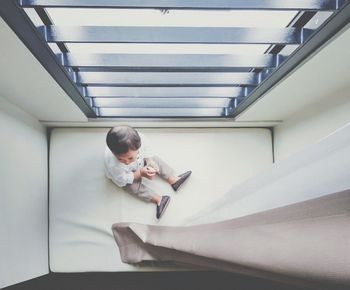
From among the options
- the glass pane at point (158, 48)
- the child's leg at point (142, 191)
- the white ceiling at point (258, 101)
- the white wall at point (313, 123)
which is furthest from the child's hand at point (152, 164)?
the glass pane at point (158, 48)

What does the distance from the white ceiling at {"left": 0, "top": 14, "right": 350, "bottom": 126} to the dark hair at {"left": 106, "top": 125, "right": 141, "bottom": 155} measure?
18 cm

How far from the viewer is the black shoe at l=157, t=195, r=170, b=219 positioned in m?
1.89

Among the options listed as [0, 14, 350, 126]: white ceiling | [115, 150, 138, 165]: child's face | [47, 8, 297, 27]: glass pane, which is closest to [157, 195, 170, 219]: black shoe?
[115, 150, 138, 165]: child's face

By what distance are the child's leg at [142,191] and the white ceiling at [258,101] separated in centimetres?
41

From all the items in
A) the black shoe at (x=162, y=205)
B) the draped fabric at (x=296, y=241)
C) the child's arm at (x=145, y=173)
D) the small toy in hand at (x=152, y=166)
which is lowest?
the black shoe at (x=162, y=205)

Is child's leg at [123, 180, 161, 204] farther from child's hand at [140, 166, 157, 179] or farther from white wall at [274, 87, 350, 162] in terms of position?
white wall at [274, 87, 350, 162]

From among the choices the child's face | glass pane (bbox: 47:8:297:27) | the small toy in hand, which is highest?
glass pane (bbox: 47:8:297:27)

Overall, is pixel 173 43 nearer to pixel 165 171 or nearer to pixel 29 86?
pixel 29 86

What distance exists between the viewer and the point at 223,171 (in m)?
2.01

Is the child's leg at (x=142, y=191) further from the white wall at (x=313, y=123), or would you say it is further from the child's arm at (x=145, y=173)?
the white wall at (x=313, y=123)

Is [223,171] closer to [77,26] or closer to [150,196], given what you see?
[150,196]

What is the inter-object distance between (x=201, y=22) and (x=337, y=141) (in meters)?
0.68

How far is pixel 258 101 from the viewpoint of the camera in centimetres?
151

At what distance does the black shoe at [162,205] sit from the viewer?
189 centimetres
